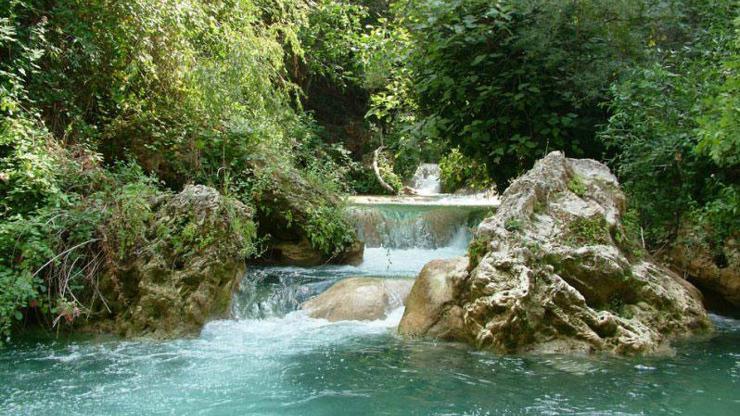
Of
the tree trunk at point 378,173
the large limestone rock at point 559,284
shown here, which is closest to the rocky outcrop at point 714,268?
the large limestone rock at point 559,284

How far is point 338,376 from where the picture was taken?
5145 mm

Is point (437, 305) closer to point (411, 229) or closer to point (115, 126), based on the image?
point (411, 229)

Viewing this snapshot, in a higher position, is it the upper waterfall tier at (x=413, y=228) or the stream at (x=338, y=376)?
the upper waterfall tier at (x=413, y=228)

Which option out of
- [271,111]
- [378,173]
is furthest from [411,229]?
[378,173]

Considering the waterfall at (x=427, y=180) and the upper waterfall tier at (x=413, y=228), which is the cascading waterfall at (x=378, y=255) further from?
the waterfall at (x=427, y=180)

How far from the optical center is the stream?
14.6 feet

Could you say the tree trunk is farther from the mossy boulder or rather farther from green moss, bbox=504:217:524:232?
green moss, bbox=504:217:524:232

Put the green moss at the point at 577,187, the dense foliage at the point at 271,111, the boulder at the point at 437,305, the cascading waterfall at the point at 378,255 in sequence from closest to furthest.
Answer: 1. the boulder at the point at 437,305
2. the dense foliage at the point at 271,111
3. the green moss at the point at 577,187
4. the cascading waterfall at the point at 378,255

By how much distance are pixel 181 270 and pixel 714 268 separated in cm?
614

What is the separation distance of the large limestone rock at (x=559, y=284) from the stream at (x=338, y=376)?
240 mm

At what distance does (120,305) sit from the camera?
6703mm

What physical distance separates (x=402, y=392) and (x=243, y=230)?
3.35 m

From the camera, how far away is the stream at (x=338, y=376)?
444 centimetres

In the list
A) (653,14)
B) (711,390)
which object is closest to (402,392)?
(711,390)
